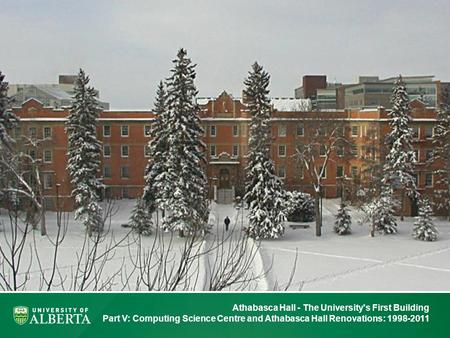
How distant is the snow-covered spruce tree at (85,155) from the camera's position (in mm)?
2137

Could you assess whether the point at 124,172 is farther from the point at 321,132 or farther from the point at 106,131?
the point at 321,132

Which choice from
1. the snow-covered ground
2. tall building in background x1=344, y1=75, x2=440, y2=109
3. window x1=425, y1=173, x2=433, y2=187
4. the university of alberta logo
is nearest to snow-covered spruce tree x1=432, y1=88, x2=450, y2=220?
window x1=425, y1=173, x2=433, y2=187

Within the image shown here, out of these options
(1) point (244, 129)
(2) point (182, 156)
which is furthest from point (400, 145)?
(2) point (182, 156)

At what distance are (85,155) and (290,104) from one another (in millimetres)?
933

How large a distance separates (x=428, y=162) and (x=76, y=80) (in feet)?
5.07

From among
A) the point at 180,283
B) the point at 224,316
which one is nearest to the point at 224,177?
the point at 180,283

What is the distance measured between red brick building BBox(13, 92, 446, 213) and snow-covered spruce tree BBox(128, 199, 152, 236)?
0.26 ft

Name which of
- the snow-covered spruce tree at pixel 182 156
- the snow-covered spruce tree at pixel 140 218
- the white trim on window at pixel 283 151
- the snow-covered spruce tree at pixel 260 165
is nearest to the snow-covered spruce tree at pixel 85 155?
the snow-covered spruce tree at pixel 140 218

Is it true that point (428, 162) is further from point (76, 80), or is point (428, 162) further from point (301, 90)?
point (76, 80)

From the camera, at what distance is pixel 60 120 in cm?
230

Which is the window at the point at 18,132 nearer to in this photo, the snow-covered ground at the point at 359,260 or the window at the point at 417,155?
the snow-covered ground at the point at 359,260

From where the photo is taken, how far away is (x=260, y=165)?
12.1 ft

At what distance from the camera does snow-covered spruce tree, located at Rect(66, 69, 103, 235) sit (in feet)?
7.01

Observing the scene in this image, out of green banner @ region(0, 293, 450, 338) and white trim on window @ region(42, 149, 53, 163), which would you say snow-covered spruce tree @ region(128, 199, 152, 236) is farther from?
green banner @ region(0, 293, 450, 338)
